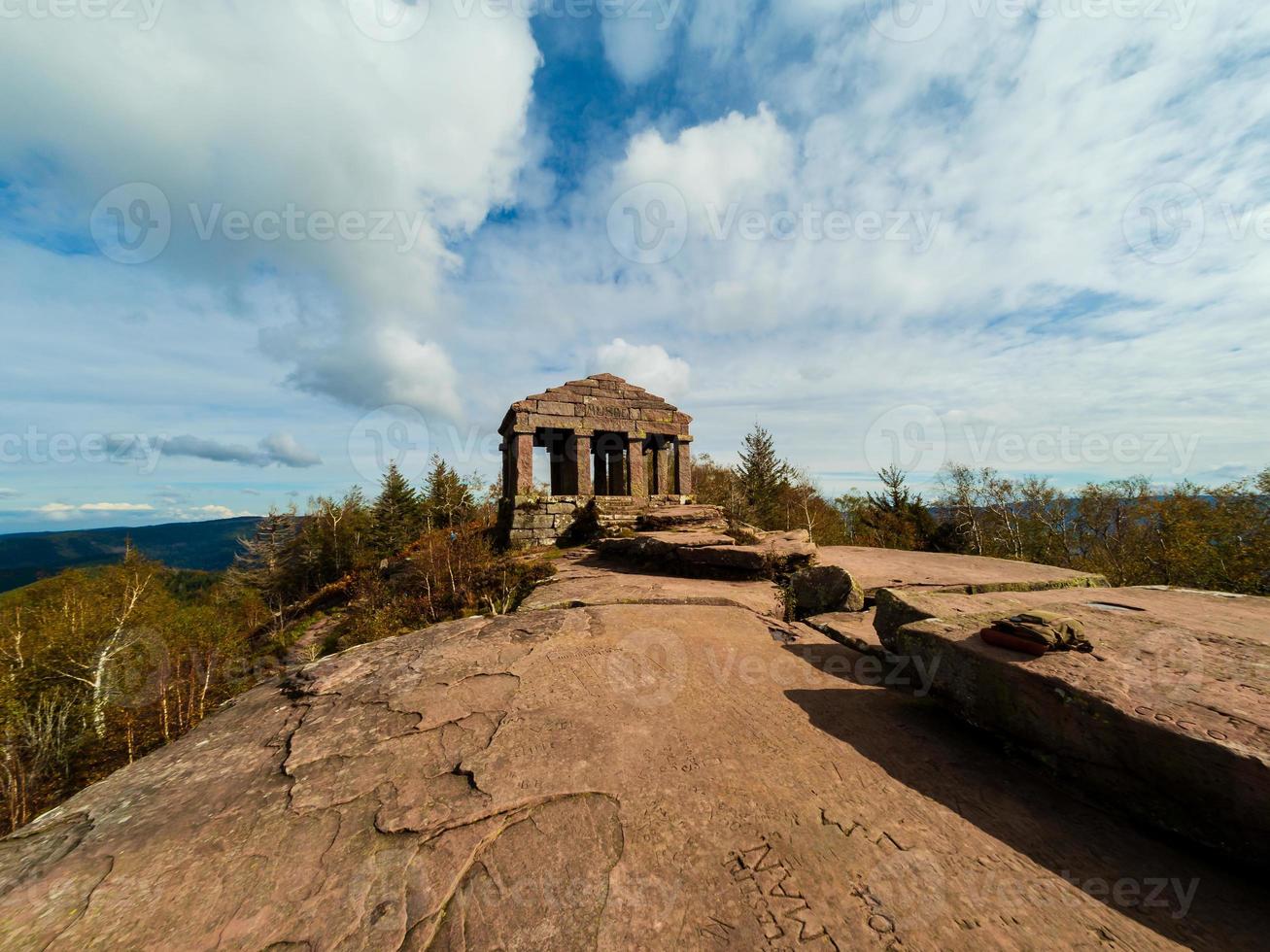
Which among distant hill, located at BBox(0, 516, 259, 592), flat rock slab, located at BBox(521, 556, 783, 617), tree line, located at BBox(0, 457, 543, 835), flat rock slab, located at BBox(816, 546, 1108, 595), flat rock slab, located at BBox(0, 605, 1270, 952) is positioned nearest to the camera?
flat rock slab, located at BBox(0, 605, 1270, 952)

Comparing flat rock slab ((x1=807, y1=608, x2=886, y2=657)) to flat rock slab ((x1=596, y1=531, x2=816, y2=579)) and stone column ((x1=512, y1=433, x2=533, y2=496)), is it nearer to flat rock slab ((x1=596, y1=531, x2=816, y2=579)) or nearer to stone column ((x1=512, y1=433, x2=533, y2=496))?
flat rock slab ((x1=596, y1=531, x2=816, y2=579))

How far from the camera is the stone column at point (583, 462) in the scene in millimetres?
12484

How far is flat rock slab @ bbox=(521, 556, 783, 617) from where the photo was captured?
5.68 metres

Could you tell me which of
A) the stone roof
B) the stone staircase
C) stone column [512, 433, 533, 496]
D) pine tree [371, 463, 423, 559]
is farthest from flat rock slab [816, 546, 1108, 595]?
pine tree [371, 463, 423, 559]

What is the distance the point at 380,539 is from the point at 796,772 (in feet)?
84.1

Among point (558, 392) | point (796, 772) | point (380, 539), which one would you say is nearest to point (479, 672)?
point (796, 772)

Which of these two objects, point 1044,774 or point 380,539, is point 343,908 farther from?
point 380,539

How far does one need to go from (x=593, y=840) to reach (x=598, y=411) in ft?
37.7

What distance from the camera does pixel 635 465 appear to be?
1327 cm

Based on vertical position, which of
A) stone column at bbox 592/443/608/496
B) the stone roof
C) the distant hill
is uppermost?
the stone roof

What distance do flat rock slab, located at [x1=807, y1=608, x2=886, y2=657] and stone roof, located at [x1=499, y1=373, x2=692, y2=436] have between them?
8.61m

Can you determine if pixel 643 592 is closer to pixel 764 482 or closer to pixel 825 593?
pixel 825 593

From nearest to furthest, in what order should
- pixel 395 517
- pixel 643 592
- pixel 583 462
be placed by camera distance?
pixel 643 592, pixel 583 462, pixel 395 517

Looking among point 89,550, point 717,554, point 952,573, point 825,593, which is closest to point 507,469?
point 717,554
